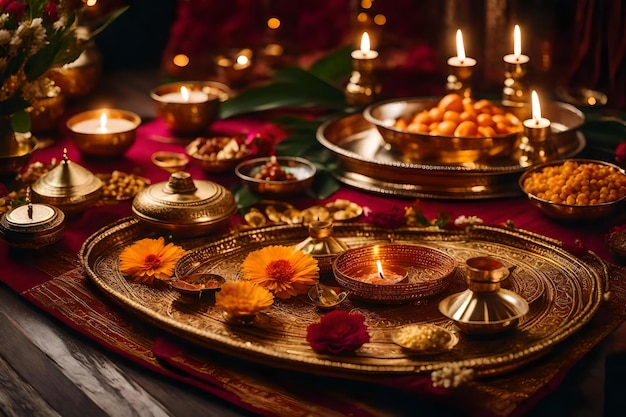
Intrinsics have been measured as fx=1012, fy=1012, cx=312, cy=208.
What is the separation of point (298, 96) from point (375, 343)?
149cm

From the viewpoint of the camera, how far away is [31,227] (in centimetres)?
212

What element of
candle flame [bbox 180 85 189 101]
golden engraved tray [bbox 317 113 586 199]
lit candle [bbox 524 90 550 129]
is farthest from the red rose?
candle flame [bbox 180 85 189 101]

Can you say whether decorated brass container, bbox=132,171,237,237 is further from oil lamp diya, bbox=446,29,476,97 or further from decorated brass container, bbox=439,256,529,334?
oil lamp diya, bbox=446,29,476,97

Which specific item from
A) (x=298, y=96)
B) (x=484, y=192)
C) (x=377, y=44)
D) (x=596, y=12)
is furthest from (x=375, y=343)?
(x=377, y=44)

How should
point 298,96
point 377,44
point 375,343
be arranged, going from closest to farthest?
point 375,343 → point 298,96 → point 377,44

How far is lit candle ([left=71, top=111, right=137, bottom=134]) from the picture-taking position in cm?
280

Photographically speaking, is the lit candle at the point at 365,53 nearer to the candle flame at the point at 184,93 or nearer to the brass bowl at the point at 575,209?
the candle flame at the point at 184,93

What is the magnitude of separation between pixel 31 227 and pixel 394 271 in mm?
774

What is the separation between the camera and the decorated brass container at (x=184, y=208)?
2164mm

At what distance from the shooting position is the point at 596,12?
3.13 m

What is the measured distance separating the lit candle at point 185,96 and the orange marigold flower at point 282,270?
1116mm

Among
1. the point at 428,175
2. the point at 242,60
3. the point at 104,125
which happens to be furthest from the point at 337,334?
the point at 242,60

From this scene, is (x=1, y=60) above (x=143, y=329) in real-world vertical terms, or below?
above

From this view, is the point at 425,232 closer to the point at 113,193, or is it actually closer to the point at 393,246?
the point at 393,246
